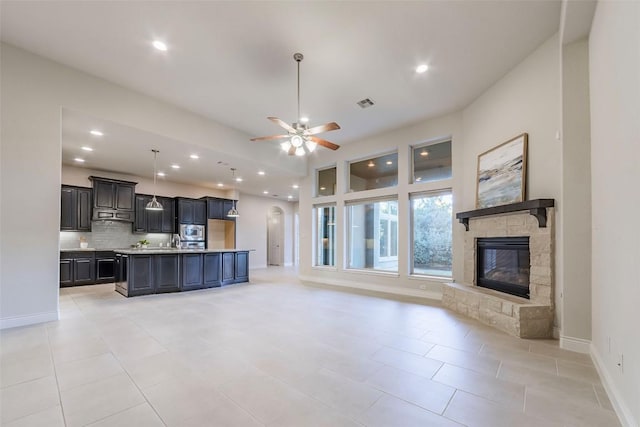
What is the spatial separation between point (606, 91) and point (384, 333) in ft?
10.8

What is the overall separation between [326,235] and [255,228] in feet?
15.7

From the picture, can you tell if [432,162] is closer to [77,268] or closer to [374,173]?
[374,173]

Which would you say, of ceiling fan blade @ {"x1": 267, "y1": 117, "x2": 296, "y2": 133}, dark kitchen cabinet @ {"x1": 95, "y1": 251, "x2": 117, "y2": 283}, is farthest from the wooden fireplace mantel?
dark kitchen cabinet @ {"x1": 95, "y1": 251, "x2": 117, "y2": 283}

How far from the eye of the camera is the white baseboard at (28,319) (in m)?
3.65

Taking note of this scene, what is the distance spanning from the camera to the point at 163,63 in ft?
13.0

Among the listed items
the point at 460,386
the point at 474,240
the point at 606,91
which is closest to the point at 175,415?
the point at 460,386

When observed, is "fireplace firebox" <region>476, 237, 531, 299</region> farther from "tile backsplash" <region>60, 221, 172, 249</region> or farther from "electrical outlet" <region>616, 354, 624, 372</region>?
"tile backsplash" <region>60, 221, 172, 249</region>

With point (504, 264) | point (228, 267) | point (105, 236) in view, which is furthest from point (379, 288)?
point (105, 236)

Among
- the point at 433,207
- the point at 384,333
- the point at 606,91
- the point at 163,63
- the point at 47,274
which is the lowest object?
the point at 384,333

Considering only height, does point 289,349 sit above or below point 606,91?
below

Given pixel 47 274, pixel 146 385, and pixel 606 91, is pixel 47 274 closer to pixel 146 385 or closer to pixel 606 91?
pixel 146 385

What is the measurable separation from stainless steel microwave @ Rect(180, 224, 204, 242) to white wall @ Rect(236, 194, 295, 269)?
58.5 inches

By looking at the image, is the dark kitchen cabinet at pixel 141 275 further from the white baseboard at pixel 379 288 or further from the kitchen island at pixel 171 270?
the white baseboard at pixel 379 288

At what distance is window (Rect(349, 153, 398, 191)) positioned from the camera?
6.66 meters
